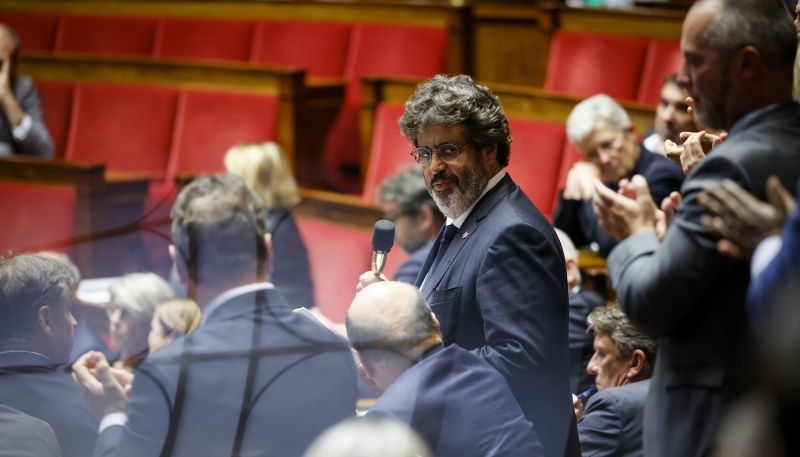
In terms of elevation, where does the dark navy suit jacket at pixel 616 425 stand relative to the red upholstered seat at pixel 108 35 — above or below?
below

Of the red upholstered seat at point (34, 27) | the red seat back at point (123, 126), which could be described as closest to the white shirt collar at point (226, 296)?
the red seat back at point (123, 126)

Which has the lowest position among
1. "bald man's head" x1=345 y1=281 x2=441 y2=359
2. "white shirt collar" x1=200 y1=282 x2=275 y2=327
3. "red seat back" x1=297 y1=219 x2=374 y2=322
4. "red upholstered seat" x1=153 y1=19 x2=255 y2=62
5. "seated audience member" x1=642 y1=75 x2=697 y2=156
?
"red seat back" x1=297 y1=219 x2=374 y2=322

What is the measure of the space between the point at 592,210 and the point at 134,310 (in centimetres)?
76

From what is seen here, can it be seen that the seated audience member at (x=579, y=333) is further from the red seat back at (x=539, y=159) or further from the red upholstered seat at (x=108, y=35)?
the red upholstered seat at (x=108, y=35)

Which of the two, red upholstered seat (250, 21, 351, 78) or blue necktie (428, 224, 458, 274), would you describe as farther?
red upholstered seat (250, 21, 351, 78)

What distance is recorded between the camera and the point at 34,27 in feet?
8.91

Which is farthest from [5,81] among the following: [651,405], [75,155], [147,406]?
[651,405]

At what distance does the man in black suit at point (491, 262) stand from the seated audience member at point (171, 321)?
0.74 feet

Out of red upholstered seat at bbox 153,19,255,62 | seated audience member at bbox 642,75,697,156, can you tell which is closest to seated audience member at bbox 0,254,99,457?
seated audience member at bbox 642,75,697,156

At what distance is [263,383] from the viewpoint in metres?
0.83

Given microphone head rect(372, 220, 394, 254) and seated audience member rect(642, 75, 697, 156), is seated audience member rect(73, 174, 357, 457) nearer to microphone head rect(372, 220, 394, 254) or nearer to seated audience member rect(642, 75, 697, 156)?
microphone head rect(372, 220, 394, 254)

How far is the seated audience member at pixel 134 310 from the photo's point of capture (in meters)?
1.04

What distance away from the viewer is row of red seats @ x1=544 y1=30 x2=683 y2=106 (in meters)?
2.02

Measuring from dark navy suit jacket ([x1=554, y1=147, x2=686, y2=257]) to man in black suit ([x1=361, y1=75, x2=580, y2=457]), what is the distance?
415mm
